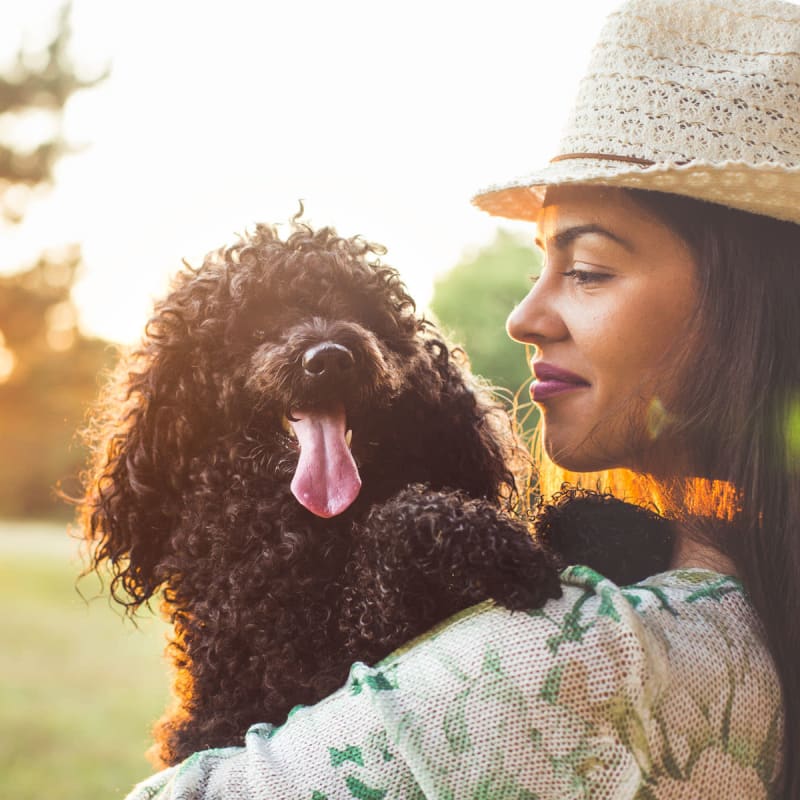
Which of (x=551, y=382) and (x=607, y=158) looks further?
(x=551, y=382)

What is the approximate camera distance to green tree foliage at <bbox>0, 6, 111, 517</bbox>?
22422mm

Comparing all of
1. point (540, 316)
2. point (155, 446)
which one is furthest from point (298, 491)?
point (540, 316)

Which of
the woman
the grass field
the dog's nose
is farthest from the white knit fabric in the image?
the grass field

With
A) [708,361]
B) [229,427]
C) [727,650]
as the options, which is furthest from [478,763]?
[229,427]

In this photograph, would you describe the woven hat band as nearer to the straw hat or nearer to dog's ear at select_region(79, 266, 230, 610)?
the straw hat

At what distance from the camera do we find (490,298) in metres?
22.0

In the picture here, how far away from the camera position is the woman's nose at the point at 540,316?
2.07 meters

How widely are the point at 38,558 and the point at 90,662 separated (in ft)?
23.5

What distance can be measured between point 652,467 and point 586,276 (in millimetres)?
412

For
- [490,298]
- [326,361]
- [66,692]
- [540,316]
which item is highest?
[540,316]

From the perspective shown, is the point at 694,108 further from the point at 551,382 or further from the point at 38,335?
the point at 38,335

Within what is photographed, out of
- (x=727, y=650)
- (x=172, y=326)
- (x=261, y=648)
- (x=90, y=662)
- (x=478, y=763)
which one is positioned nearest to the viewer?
(x=478, y=763)

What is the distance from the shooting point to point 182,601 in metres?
2.21

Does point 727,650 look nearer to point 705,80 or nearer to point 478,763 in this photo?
point 478,763
